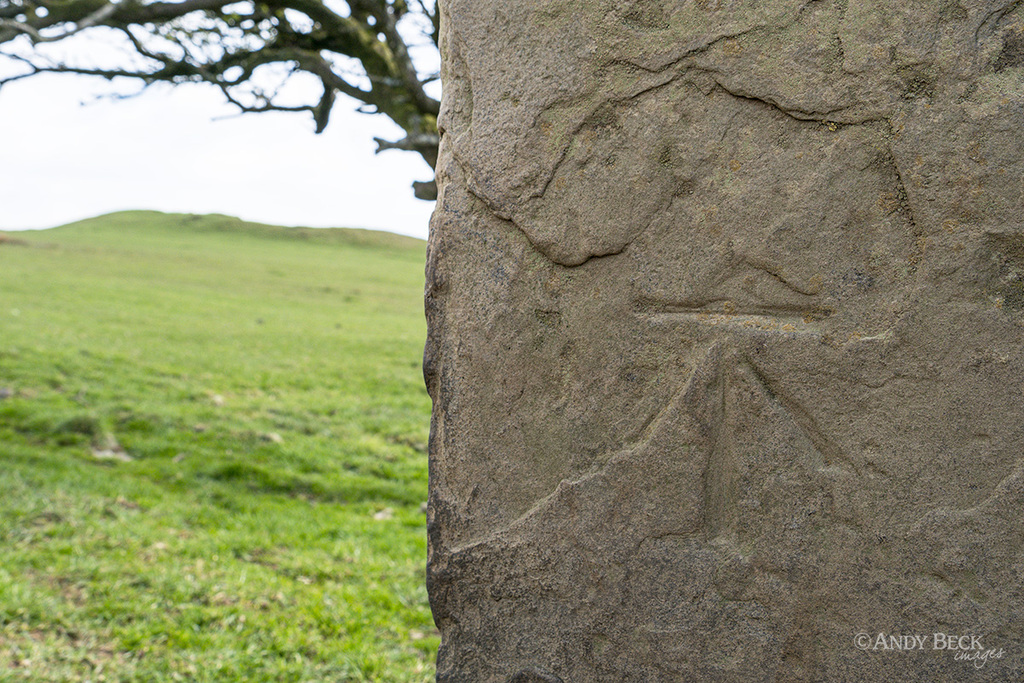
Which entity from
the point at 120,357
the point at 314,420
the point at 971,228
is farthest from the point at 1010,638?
the point at 120,357

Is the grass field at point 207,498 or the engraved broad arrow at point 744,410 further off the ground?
the engraved broad arrow at point 744,410

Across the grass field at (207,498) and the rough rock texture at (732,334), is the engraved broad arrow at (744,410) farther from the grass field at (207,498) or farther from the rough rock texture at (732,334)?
the grass field at (207,498)

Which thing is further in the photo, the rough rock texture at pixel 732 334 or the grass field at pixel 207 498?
the grass field at pixel 207 498

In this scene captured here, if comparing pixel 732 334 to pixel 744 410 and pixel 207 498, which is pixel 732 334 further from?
pixel 207 498

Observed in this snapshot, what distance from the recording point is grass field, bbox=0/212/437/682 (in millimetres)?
3746

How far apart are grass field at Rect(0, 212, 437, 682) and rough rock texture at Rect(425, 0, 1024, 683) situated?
1.76 m

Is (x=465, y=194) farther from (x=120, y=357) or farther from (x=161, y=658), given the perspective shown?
(x=120, y=357)

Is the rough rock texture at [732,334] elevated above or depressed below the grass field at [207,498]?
above

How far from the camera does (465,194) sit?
234 cm

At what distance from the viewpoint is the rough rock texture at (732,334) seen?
6.68 ft

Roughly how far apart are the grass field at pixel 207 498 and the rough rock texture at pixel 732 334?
69.1 inches

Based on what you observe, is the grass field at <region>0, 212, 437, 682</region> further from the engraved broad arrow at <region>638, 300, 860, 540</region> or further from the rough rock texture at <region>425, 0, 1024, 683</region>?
the engraved broad arrow at <region>638, 300, 860, 540</region>

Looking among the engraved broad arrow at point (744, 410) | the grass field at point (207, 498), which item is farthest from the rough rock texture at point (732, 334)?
the grass field at point (207, 498)

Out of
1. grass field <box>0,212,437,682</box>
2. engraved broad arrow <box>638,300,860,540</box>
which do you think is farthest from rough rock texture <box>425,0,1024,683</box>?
grass field <box>0,212,437,682</box>
